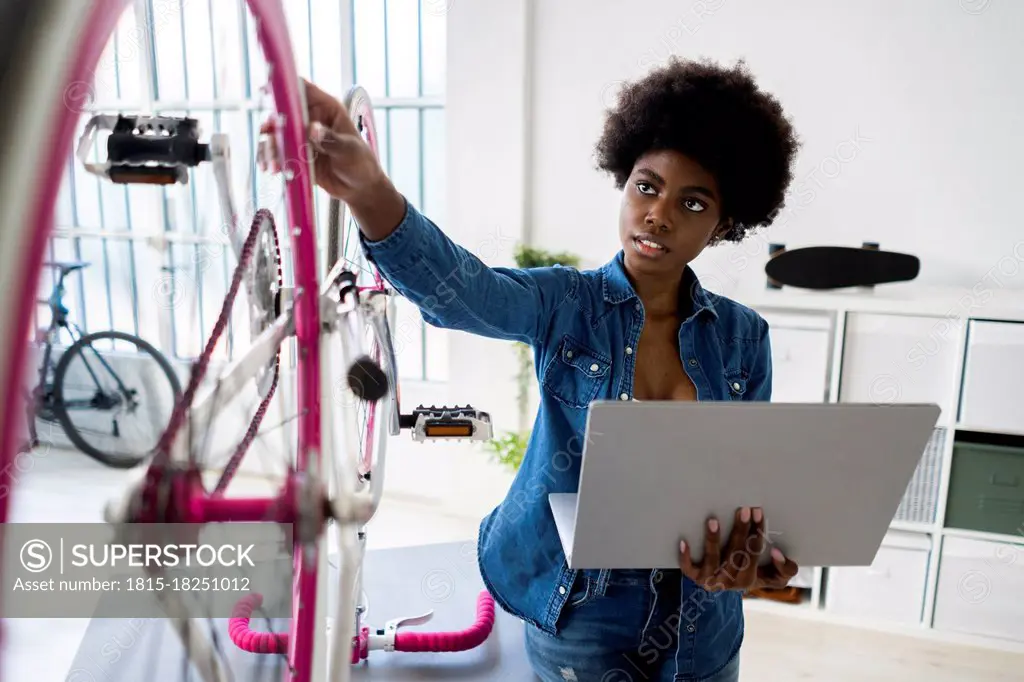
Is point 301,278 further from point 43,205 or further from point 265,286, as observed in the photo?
point 43,205

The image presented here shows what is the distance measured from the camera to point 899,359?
2.47 m

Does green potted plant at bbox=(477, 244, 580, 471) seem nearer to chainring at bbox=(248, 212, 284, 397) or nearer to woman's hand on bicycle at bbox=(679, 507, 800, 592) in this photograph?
woman's hand on bicycle at bbox=(679, 507, 800, 592)

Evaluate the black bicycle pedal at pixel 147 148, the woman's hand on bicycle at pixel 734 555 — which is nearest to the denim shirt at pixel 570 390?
the woman's hand on bicycle at pixel 734 555

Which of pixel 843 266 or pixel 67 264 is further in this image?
pixel 843 266

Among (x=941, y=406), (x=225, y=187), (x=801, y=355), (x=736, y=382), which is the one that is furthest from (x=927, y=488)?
(x=225, y=187)

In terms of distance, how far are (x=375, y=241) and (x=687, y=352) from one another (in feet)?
1.83

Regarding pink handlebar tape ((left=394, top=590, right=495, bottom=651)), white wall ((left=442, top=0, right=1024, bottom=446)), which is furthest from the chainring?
white wall ((left=442, top=0, right=1024, bottom=446))

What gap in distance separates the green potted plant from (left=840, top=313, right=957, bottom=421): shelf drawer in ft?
3.61

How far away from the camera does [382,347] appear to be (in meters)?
1.31

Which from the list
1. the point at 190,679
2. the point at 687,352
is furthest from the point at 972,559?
the point at 190,679

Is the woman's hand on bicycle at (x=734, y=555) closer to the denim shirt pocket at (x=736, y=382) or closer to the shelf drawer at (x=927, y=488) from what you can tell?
the denim shirt pocket at (x=736, y=382)

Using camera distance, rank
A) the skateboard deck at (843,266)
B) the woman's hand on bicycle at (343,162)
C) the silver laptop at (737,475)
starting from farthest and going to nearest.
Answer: the skateboard deck at (843,266) → the silver laptop at (737,475) → the woman's hand on bicycle at (343,162)

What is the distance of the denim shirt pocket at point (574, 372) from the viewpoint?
113 cm

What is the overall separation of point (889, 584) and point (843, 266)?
1.10 metres
